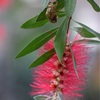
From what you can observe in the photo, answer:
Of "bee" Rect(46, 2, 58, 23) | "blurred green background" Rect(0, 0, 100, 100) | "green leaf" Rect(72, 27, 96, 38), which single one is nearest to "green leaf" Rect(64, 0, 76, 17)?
"bee" Rect(46, 2, 58, 23)

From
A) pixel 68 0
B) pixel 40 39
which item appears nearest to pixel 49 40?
pixel 40 39

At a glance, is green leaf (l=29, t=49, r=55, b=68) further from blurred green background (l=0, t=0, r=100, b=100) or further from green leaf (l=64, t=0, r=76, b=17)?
blurred green background (l=0, t=0, r=100, b=100)

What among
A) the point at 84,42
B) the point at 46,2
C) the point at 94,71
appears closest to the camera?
the point at 46,2

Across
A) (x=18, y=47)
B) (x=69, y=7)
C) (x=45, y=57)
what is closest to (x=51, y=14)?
(x=69, y=7)

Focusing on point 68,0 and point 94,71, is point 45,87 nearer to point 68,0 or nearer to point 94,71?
point 68,0

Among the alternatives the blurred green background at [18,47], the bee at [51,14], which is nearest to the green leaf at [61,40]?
the bee at [51,14]
